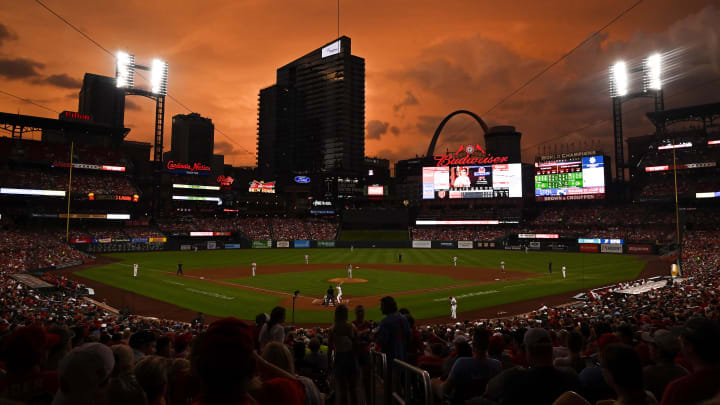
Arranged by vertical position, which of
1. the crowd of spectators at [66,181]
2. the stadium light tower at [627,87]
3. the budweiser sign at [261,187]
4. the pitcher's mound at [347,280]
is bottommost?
the pitcher's mound at [347,280]

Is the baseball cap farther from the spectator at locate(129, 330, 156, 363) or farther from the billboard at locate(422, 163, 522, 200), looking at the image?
the billboard at locate(422, 163, 522, 200)

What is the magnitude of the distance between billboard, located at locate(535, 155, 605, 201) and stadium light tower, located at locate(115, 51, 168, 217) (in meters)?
80.8

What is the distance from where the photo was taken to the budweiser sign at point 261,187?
105 meters

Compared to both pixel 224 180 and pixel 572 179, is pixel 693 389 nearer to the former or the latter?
pixel 572 179

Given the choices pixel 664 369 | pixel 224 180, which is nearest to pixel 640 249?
pixel 664 369

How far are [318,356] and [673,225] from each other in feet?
250

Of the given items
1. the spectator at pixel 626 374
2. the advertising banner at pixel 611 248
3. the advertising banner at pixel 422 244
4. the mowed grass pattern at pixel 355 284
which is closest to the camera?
the spectator at pixel 626 374

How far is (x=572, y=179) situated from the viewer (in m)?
75.2

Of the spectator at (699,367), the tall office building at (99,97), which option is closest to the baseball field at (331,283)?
the spectator at (699,367)

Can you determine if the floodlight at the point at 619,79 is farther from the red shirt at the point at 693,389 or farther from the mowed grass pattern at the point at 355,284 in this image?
the red shirt at the point at 693,389

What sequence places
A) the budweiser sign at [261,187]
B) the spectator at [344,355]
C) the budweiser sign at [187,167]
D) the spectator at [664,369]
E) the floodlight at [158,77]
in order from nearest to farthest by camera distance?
the spectator at [664,369] → the spectator at [344,355] → the floodlight at [158,77] → the budweiser sign at [187,167] → the budweiser sign at [261,187]

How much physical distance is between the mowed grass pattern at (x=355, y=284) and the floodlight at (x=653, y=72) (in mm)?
63909

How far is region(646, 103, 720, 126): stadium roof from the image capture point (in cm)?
7261

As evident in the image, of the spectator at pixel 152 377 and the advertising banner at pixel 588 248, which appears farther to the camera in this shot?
the advertising banner at pixel 588 248
